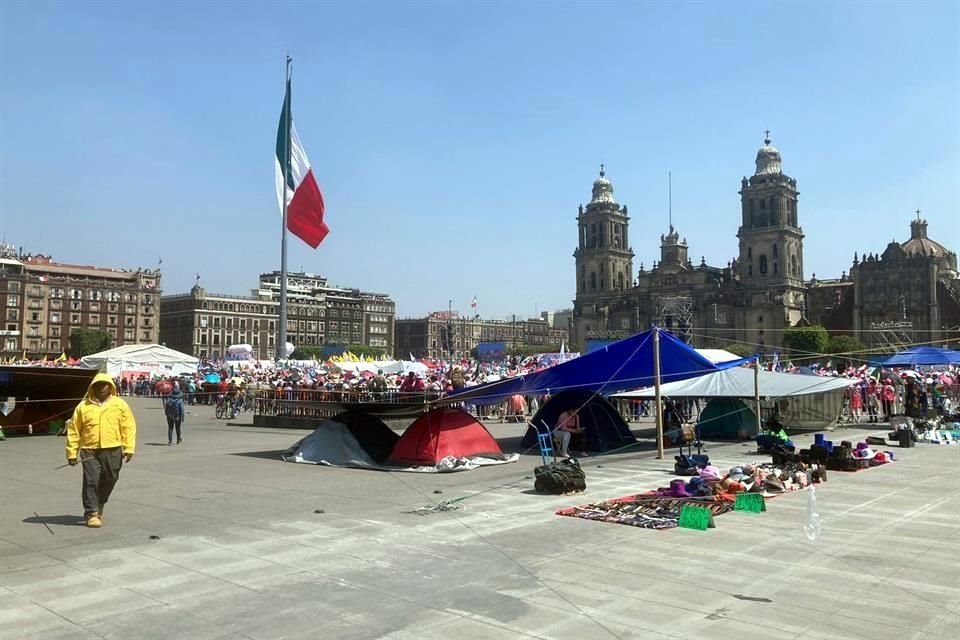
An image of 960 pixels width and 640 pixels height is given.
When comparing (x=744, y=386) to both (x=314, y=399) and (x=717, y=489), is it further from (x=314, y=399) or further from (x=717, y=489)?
(x=314, y=399)

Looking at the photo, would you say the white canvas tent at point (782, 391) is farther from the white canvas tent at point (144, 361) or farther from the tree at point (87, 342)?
the tree at point (87, 342)

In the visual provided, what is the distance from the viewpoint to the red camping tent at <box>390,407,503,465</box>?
14.0 meters

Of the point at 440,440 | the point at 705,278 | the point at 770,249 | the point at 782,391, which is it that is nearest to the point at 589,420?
the point at 440,440

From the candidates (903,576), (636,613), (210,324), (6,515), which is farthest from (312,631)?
(210,324)

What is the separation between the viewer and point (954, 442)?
19016mm

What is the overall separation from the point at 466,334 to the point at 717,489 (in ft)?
496

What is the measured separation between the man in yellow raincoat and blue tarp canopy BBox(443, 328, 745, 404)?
6467 mm

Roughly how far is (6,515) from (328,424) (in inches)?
267

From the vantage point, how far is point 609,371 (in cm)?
1563

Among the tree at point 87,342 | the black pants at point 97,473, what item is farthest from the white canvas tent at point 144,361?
the tree at point 87,342

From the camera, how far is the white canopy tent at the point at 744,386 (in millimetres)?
19156

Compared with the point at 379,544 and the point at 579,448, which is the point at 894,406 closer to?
the point at 579,448

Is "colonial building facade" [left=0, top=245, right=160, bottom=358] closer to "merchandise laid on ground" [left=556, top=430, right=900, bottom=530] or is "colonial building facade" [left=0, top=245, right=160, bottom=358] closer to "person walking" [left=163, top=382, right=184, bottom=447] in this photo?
"person walking" [left=163, top=382, right=184, bottom=447]

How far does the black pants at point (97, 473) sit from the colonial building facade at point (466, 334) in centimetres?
13591
